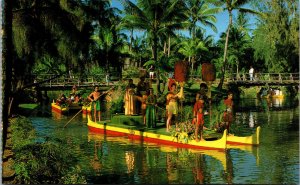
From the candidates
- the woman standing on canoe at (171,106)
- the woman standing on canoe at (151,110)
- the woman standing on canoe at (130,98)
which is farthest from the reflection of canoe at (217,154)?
the woman standing on canoe at (130,98)

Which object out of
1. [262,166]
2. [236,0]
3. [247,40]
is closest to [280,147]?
[262,166]

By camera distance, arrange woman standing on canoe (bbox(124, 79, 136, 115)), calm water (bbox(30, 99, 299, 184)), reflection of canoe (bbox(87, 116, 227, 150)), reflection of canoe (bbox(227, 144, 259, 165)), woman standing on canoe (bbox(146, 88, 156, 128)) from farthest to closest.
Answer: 1. woman standing on canoe (bbox(124, 79, 136, 115))
2. woman standing on canoe (bbox(146, 88, 156, 128))
3. reflection of canoe (bbox(87, 116, 227, 150))
4. reflection of canoe (bbox(227, 144, 259, 165))
5. calm water (bbox(30, 99, 299, 184))

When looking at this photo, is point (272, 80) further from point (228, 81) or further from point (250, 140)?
point (250, 140)

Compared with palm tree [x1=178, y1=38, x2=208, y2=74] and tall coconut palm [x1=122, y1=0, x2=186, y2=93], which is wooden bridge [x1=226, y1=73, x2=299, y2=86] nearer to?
palm tree [x1=178, y1=38, x2=208, y2=74]

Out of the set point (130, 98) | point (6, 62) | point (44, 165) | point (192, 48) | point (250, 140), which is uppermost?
point (192, 48)

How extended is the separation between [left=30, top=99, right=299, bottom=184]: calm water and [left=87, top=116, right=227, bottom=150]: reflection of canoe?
0.27 meters

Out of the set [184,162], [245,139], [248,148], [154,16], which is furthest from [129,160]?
[154,16]

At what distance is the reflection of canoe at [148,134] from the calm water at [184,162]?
0.27m

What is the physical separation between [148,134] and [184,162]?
13.2 feet

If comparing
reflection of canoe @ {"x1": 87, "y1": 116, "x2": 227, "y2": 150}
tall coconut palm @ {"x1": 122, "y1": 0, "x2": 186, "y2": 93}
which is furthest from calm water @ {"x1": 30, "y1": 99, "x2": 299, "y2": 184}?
tall coconut palm @ {"x1": 122, "y1": 0, "x2": 186, "y2": 93}

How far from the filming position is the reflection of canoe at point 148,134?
1409 centimetres

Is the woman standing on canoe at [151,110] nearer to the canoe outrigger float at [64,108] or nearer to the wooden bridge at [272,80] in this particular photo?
the canoe outrigger float at [64,108]

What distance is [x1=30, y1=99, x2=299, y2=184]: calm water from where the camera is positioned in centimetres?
1049

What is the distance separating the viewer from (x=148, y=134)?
1638cm
